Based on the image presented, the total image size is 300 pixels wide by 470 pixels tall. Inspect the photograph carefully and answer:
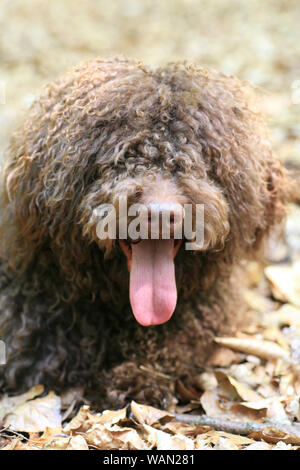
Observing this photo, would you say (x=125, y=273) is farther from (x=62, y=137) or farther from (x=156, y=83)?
(x=156, y=83)

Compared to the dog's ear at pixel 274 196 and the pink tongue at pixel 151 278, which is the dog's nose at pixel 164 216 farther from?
the dog's ear at pixel 274 196

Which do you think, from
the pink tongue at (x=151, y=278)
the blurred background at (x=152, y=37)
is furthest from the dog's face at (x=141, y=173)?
the blurred background at (x=152, y=37)

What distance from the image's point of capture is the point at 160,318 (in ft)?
8.71

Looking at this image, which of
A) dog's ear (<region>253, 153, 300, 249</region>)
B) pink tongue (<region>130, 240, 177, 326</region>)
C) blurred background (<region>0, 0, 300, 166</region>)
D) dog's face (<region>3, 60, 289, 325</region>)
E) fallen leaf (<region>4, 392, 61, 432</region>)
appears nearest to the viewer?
dog's face (<region>3, 60, 289, 325</region>)

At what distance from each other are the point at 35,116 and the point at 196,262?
1.11 metres

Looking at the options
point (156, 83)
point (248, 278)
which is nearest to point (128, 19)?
point (248, 278)

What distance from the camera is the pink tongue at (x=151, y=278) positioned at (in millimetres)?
2605

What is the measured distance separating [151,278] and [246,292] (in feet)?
5.07

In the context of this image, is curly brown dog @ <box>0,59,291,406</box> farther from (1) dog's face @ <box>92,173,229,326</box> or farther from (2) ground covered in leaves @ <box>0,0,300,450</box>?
(2) ground covered in leaves @ <box>0,0,300,450</box>

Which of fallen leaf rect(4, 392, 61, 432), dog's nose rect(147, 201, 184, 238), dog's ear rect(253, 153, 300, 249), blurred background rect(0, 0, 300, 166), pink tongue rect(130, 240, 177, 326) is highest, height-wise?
blurred background rect(0, 0, 300, 166)

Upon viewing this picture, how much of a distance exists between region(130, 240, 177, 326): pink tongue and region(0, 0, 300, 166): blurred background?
3.90 meters

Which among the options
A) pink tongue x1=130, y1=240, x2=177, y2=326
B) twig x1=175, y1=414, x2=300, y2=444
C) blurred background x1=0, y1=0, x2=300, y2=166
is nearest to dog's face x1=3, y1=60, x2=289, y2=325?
pink tongue x1=130, y1=240, x2=177, y2=326

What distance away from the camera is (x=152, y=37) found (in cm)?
841

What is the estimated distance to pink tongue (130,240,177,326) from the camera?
2605 mm
